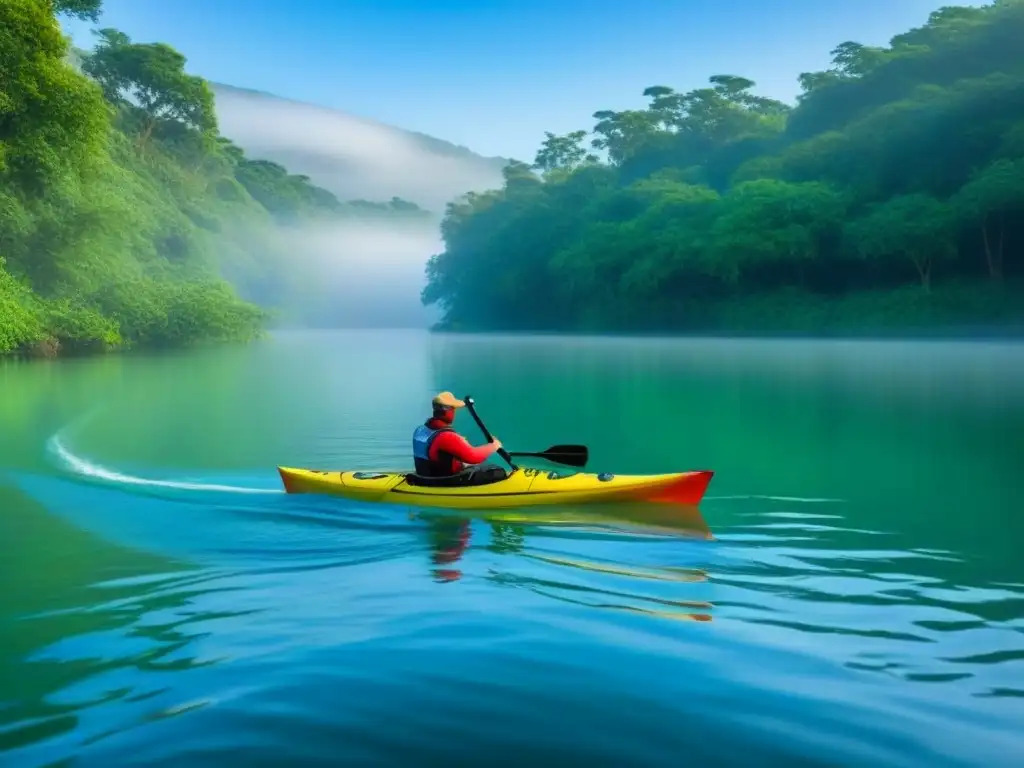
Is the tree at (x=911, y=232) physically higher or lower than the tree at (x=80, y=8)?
lower

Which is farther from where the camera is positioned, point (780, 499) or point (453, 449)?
point (780, 499)

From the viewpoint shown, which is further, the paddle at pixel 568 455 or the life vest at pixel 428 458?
the paddle at pixel 568 455

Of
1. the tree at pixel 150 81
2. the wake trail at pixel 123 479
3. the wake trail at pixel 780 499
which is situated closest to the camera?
the wake trail at pixel 780 499

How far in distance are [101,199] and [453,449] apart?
3217cm

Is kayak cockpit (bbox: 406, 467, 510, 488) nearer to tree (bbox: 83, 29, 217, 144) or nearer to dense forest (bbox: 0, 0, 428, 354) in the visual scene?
dense forest (bbox: 0, 0, 428, 354)

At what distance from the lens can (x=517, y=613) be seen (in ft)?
21.1

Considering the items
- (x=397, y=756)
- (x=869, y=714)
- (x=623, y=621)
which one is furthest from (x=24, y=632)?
(x=869, y=714)

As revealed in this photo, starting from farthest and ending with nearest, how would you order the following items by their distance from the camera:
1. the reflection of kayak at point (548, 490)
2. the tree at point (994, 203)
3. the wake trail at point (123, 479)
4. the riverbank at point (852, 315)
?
1. the riverbank at point (852, 315)
2. the tree at point (994, 203)
3. the wake trail at point (123, 479)
4. the reflection of kayak at point (548, 490)

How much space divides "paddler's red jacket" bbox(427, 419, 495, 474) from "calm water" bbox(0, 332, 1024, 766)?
591mm

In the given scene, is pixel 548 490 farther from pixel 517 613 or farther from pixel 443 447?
pixel 517 613

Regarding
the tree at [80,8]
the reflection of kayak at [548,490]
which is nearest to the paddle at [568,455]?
the reflection of kayak at [548,490]

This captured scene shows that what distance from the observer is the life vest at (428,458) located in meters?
9.73

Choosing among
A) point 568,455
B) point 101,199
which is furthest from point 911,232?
point 568,455

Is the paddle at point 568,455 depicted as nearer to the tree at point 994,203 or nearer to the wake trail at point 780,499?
the wake trail at point 780,499
